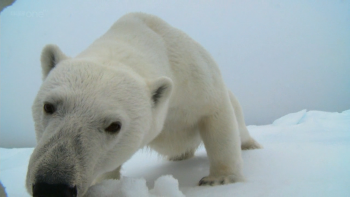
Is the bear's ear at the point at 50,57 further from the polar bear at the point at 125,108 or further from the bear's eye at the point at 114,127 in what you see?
the bear's eye at the point at 114,127

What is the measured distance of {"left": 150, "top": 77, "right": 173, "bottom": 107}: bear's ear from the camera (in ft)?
3.98

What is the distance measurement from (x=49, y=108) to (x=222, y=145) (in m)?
1.19

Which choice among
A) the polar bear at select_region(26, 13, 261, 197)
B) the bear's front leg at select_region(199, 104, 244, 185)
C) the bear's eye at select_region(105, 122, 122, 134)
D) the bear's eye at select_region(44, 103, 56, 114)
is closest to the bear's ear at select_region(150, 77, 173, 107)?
the polar bear at select_region(26, 13, 261, 197)

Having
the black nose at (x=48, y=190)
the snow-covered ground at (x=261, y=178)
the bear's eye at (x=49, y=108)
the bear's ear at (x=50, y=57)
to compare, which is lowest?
the snow-covered ground at (x=261, y=178)

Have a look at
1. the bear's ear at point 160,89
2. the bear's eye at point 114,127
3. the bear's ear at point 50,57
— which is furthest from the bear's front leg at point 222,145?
the bear's ear at point 50,57

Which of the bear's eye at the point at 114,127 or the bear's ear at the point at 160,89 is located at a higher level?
the bear's ear at the point at 160,89

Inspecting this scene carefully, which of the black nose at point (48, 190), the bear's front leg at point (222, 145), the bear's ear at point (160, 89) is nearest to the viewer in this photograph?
the black nose at point (48, 190)

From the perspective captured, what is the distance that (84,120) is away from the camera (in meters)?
0.88

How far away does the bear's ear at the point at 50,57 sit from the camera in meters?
1.25

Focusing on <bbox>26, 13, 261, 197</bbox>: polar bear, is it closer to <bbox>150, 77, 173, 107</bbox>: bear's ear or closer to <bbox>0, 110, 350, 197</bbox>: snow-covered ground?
<bbox>150, 77, 173, 107</bbox>: bear's ear

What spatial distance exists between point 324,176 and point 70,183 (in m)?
1.40

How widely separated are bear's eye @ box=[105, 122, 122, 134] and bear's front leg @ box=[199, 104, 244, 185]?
3.03 ft

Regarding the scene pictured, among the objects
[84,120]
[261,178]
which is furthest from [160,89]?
[261,178]

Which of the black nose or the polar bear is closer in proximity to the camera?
the black nose
